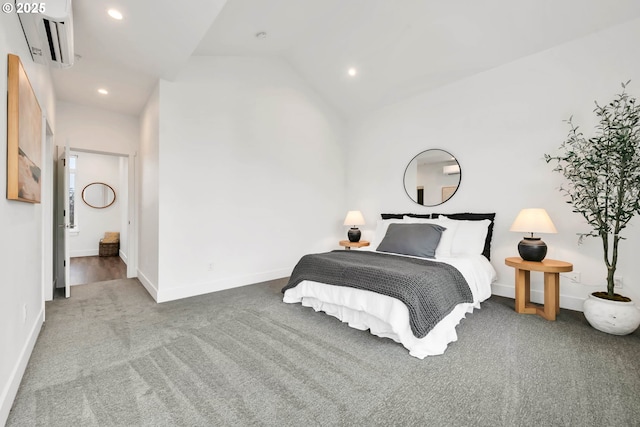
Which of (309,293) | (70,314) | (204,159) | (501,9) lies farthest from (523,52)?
(70,314)

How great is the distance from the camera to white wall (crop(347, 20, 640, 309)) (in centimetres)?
300

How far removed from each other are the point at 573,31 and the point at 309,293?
13.0 ft

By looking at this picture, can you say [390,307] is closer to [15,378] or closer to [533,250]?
[533,250]

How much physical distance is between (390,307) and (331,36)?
3515 millimetres

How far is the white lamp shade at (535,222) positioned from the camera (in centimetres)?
293

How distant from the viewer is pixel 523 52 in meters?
3.45

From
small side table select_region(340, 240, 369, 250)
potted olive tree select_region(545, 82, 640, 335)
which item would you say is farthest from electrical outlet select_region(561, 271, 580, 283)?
small side table select_region(340, 240, 369, 250)

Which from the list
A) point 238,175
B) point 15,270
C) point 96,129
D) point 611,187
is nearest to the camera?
point 15,270

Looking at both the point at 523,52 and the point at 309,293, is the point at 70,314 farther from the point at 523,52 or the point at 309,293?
the point at 523,52

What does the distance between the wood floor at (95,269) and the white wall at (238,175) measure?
1.96 metres

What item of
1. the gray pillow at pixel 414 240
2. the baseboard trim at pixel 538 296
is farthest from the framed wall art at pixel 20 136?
the baseboard trim at pixel 538 296

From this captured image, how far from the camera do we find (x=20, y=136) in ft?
5.74

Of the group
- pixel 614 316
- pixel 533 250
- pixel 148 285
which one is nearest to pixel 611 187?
pixel 533 250

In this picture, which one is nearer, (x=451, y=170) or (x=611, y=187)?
(x=611, y=187)
